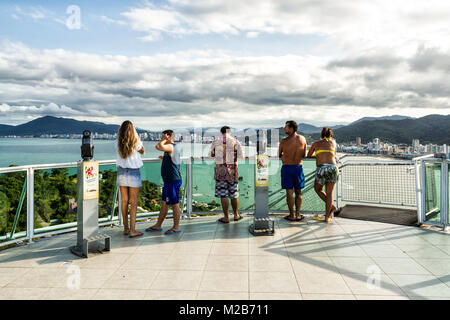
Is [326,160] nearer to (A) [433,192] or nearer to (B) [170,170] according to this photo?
(A) [433,192]

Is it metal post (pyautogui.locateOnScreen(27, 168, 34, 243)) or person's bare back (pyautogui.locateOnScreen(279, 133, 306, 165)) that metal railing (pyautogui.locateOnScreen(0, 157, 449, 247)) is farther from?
person's bare back (pyautogui.locateOnScreen(279, 133, 306, 165))

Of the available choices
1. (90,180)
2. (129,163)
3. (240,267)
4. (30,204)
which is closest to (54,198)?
(30,204)

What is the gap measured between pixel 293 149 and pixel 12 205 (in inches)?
190

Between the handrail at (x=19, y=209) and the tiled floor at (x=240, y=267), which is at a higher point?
the handrail at (x=19, y=209)

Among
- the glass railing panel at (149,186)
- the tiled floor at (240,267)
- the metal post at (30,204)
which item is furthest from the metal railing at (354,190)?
the tiled floor at (240,267)

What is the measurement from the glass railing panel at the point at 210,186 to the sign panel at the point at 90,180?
2.41 m

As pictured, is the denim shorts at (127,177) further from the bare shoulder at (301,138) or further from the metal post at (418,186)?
the metal post at (418,186)

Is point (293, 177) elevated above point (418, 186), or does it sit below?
above

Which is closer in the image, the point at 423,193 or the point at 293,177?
the point at 423,193

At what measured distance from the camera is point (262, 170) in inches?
223

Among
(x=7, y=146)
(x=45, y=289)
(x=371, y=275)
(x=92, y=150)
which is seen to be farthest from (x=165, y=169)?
(x=7, y=146)

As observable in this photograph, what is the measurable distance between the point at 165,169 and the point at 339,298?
3323mm

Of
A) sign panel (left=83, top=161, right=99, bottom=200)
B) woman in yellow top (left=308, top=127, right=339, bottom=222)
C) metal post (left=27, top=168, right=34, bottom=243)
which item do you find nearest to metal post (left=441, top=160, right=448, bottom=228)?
woman in yellow top (left=308, top=127, right=339, bottom=222)

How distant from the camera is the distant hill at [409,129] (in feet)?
74.5
